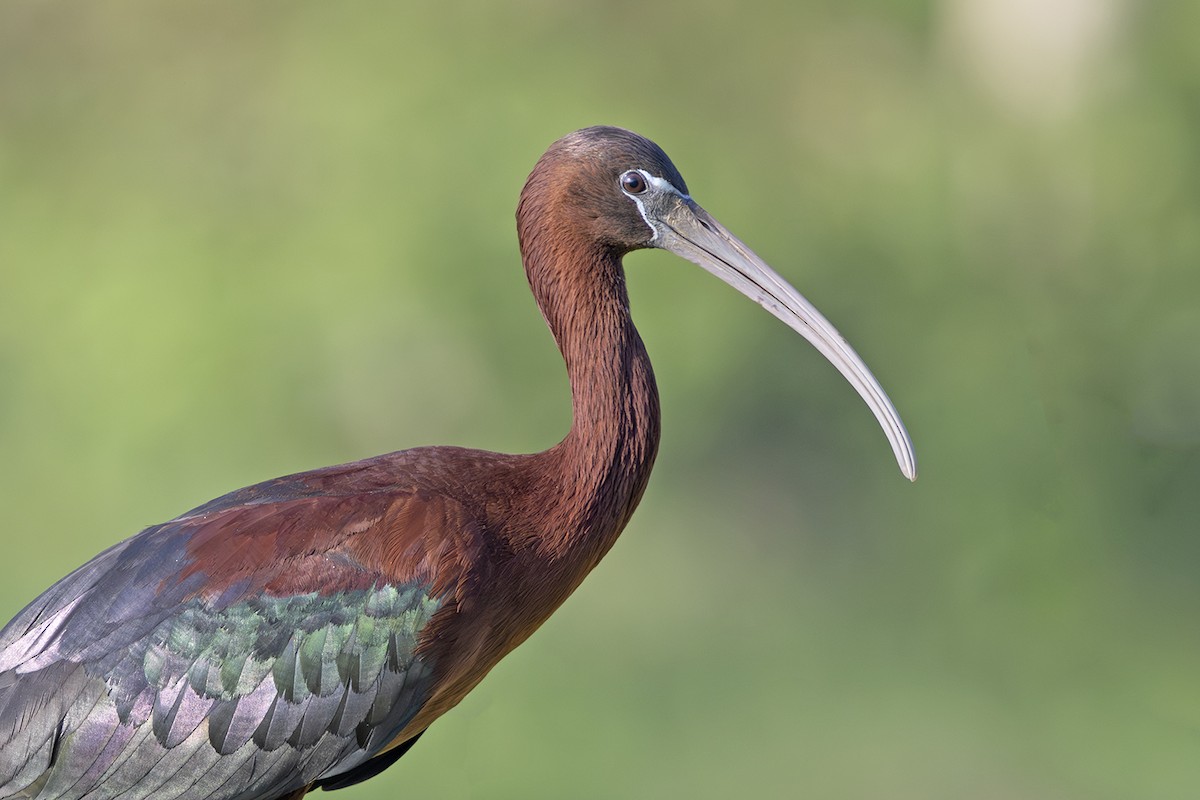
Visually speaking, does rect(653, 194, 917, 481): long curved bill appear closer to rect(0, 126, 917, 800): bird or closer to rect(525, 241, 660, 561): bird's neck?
rect(0, 126, 917, 800): bird

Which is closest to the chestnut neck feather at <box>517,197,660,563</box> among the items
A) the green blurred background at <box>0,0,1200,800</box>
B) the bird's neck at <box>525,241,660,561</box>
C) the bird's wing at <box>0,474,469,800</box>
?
the bird's neck at <box>525,241,660,561</box>

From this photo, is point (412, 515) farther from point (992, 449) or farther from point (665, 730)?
point (992, 449)

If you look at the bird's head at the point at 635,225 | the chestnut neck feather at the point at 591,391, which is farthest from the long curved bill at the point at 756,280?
the chestnut neck feather at the point at 591,391

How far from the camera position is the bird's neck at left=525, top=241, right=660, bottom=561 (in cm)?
366

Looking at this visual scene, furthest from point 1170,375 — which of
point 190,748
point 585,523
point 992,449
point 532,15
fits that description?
point 190,748

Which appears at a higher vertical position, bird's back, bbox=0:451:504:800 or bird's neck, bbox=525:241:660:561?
bird's neck, bbox=525:241:660:561

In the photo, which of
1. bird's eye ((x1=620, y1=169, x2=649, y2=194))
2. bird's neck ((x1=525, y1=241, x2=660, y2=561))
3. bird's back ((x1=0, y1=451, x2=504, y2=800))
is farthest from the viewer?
bird's eye ((x1=620, y1=169, x2=649, y2=194))

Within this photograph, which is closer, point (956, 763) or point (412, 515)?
point (412, 515)

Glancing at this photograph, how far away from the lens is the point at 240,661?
3.61 metres

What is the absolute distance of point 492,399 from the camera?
8.26 m

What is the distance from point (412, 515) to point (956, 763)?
4209 mm

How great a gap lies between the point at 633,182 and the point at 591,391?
0.51 metres

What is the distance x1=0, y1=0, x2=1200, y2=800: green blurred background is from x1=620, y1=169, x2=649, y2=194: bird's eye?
3.85 metres

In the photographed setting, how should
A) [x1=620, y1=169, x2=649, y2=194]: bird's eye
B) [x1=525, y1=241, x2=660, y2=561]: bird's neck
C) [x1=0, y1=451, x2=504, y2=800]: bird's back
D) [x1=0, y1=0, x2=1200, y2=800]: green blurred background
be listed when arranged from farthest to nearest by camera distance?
[x1=0, y1=0, x2=1200, y2=800]: green blurred background
[x1=620, y1=169, x2=649, y2=194]: bird's eye
[x1=525, y1=241, x2=660, y2=561]: bird's neck
[x1=0, y1=451, x2=504, y2=800]: bird's back
